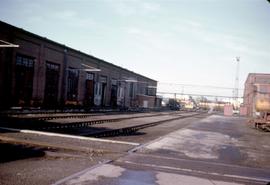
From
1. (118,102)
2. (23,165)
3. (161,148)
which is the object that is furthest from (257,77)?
(23,165)

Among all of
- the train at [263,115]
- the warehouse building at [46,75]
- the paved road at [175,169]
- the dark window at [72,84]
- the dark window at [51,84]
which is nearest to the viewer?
the paved road at [175,169]

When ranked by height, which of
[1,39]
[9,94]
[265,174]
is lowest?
[265,174]

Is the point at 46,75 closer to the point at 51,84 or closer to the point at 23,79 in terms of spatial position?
the point at 51,84

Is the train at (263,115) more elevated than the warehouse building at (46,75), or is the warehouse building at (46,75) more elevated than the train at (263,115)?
the warehouse building at (46,75)

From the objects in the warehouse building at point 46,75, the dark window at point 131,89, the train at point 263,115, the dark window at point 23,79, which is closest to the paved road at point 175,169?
the train at point 263,115

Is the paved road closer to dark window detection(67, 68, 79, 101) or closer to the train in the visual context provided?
the train

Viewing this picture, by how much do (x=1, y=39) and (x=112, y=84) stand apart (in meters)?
23.4

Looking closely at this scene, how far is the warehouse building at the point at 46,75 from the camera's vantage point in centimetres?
2294

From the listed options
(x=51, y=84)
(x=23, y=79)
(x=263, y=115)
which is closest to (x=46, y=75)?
(x=51, y=84)

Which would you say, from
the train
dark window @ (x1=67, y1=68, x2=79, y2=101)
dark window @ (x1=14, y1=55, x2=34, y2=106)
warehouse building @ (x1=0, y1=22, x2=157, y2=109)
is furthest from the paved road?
dark window @ (x1=67, y1=68, x2=79, y2=101)

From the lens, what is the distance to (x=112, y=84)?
4453cm

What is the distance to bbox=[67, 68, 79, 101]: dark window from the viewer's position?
3180cm

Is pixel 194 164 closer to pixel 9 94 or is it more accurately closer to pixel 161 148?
pixel 161 148

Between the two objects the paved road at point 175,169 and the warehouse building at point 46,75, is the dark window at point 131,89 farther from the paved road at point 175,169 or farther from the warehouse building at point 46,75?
the paved road at point 175,169
